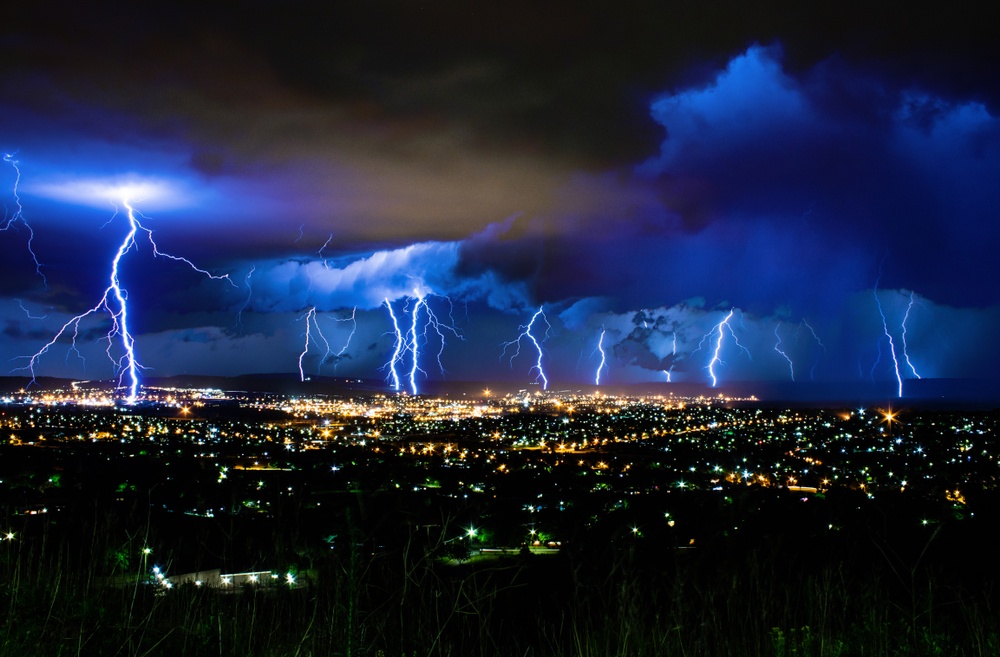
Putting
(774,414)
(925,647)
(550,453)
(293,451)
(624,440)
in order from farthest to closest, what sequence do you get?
(774,414) → (624,440) → (550,453) → (293,451) → (925,647)

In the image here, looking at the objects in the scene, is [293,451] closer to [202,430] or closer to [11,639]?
[202,430]

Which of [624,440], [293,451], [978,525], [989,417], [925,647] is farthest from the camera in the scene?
[989,417]

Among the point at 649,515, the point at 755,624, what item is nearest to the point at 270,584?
the point at 755,624

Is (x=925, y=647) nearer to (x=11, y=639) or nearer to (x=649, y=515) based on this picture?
(x=11, y=639)

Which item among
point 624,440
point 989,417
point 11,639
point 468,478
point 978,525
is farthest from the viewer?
point 989,417

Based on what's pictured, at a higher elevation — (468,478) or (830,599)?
(830,599)

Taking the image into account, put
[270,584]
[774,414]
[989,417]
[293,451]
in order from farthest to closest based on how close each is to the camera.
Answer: [774,414] < [989,417] < [293,451] < [270,584]

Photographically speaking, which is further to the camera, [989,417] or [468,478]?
[989,417]

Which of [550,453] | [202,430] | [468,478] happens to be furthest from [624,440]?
[202,430]

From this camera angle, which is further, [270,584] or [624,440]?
[624,440]
